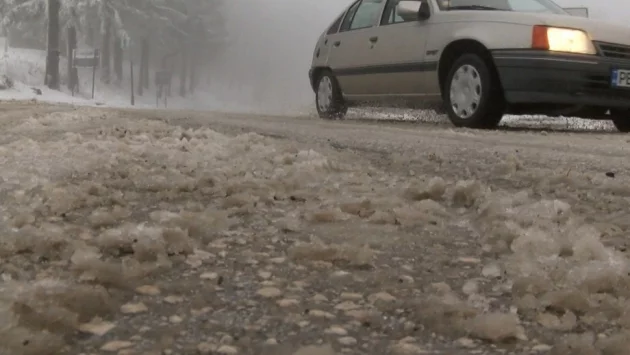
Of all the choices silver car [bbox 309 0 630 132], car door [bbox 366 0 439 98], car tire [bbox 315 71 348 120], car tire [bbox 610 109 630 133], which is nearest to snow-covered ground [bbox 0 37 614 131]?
car tire [bbox 610 109 630 133]

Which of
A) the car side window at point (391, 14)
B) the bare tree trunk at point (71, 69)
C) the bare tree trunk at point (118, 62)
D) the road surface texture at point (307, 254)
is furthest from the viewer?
the bare tree trunk at point (118, 62)

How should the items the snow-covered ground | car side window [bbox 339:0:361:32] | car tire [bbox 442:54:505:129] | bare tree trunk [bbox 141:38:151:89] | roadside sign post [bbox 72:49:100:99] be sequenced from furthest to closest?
bare tree trunk [bbox 141:38:151:89], roadside sign post [bbox 72:49:100:99], the snow-covered ground, car side window [bbox 339:0:361:32], car tire [bbox 442:54:505:129]

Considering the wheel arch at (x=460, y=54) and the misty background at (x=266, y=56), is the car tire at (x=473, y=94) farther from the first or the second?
the misty background at (x=266, y=56)

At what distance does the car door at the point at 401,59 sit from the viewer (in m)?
6.92

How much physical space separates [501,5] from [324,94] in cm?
292

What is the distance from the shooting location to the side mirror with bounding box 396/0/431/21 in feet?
22.4

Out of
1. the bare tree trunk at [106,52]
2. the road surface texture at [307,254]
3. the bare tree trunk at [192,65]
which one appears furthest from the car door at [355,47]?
the bare tree trunk at [192,65]

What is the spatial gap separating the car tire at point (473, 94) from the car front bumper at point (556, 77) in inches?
5.1

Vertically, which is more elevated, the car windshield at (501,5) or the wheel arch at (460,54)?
the car windshield at (501,5)

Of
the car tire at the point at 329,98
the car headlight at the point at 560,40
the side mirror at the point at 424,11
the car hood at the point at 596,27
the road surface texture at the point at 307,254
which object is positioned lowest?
the road surface texture at the point at 307,254

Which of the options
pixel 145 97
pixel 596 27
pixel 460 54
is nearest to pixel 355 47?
pixel 460 54

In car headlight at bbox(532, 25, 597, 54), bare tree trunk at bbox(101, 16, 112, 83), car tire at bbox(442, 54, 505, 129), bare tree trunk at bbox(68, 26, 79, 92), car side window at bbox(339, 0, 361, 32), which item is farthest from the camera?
bare tree trunk at bbox(101, 16, 112, 83)

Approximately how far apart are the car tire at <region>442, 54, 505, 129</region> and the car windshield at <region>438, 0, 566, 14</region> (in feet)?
2.45

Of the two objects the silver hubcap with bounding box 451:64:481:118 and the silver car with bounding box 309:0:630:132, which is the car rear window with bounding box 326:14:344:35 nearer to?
the silver car with bounding box 309:0:630:132
